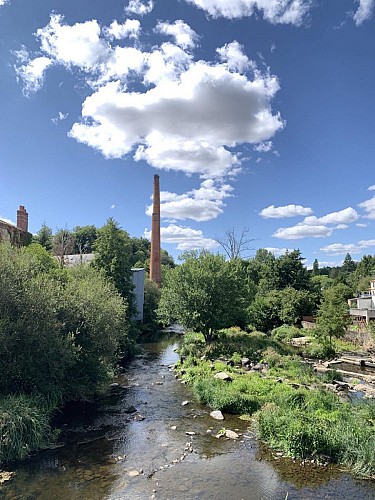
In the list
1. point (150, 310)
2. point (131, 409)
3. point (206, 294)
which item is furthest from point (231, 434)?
point (150, 310)

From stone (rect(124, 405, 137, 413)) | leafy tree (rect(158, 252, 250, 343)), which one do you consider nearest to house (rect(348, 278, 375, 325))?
leafy tree (rect(158, 252, 250, 343))

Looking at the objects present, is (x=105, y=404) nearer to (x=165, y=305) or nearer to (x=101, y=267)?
(x=165, y=305)

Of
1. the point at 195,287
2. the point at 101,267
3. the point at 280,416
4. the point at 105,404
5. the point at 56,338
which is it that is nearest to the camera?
the point at 280,416

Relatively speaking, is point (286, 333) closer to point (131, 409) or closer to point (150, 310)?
point (150, 310)

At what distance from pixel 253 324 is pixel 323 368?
19.7m

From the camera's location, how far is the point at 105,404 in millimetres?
18766

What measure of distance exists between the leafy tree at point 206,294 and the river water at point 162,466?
14.5 metres

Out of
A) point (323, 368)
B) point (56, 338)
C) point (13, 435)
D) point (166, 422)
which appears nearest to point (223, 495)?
point (166, 422)

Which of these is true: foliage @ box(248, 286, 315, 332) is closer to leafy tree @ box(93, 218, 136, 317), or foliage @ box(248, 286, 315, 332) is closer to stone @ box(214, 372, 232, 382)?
leafy tree @ box(93, 218, 136, 317)

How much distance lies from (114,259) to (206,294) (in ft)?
36.9

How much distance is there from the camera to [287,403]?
16516mm

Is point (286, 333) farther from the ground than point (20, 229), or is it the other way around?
point (20, 229)

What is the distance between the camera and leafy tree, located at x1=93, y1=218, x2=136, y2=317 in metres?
38.1

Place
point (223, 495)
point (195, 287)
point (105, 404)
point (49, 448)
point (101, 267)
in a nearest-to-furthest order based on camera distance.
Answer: point (223, 495), point (49, 448), point (105, 404), point (195, 287), point (101, 267)
